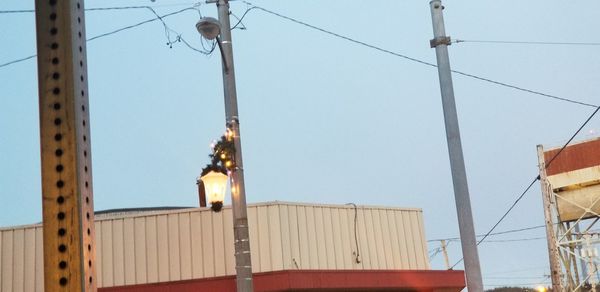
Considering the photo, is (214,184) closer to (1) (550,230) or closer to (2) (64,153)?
(2) (64,153)

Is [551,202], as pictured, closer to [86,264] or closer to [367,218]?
[367,218]

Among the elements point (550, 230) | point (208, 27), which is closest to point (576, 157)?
point (550, 230)

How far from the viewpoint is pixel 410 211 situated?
1630 cm

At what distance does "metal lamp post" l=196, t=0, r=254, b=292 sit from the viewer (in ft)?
33.8

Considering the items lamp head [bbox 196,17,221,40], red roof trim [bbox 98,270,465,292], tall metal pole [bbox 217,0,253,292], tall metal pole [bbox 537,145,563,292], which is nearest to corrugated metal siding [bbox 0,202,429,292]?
red roof trim [bbox 98,270,465,292]

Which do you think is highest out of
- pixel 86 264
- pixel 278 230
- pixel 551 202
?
pixel 551 202

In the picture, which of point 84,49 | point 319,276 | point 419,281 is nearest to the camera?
point 84,49

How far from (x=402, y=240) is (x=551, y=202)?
53.4 ft

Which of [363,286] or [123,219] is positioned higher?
[123,219]

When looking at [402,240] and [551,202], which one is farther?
[551,202]

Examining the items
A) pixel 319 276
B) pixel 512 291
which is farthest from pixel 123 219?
pixel 512 291

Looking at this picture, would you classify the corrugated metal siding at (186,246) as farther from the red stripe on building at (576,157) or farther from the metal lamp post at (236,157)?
the red stripe on building at (576,157)

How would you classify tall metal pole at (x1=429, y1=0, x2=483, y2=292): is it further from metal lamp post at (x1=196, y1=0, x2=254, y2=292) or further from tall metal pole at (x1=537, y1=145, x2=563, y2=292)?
tall metal pole at (x1=537, y1=145, x2=563, y2=292)

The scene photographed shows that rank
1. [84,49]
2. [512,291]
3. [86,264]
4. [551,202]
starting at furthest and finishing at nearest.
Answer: [512,291] → [551,202] → [84,49] → [86,264]
